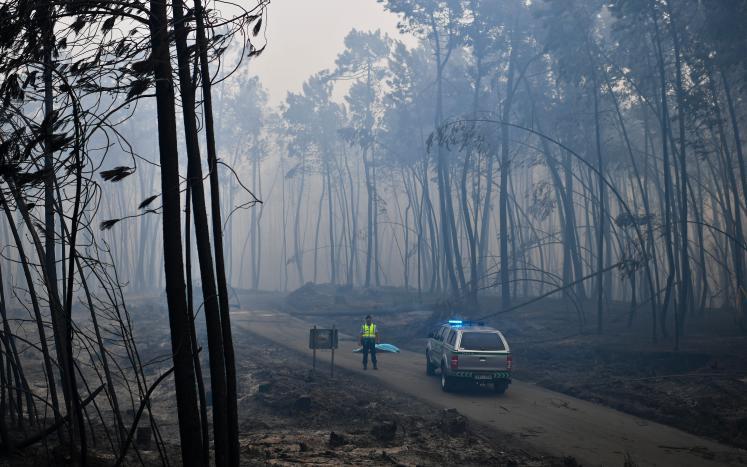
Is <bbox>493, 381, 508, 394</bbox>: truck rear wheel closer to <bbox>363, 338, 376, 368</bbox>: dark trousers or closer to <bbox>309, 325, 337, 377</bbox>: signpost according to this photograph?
<bbox>309, 325, 337, 377</bbox>: signpost

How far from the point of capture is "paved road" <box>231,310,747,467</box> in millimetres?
13203

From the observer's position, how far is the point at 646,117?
1534 inches

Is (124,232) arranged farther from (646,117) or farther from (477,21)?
(646,117)

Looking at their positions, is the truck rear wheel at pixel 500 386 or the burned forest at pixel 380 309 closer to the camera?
the burned forest at pixel 380 309

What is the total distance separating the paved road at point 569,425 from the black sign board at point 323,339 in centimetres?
221

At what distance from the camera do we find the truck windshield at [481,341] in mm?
20734

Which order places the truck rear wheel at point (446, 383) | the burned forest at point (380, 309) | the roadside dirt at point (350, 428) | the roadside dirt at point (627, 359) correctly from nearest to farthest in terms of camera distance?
the burned forest at point (380, 309), the roadside dirt at point (350, 428), the roadside dirt at point (627, 359), the truck rear wheel at point (446, 383)

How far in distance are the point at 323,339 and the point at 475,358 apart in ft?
16.7

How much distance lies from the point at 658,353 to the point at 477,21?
2284 centimetres

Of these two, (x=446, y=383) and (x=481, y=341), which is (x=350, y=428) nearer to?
(x=446, y=383)

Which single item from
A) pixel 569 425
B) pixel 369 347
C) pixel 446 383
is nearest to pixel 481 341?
pixel 446 383

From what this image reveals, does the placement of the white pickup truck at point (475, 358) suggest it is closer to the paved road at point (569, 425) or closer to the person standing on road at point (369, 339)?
the paved road at point (569, 425)

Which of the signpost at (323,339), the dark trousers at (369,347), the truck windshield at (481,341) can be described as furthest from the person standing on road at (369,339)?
the truck windshield at (481,341)

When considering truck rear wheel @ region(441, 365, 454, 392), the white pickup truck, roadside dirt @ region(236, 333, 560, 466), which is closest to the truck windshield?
the white pickup truck
